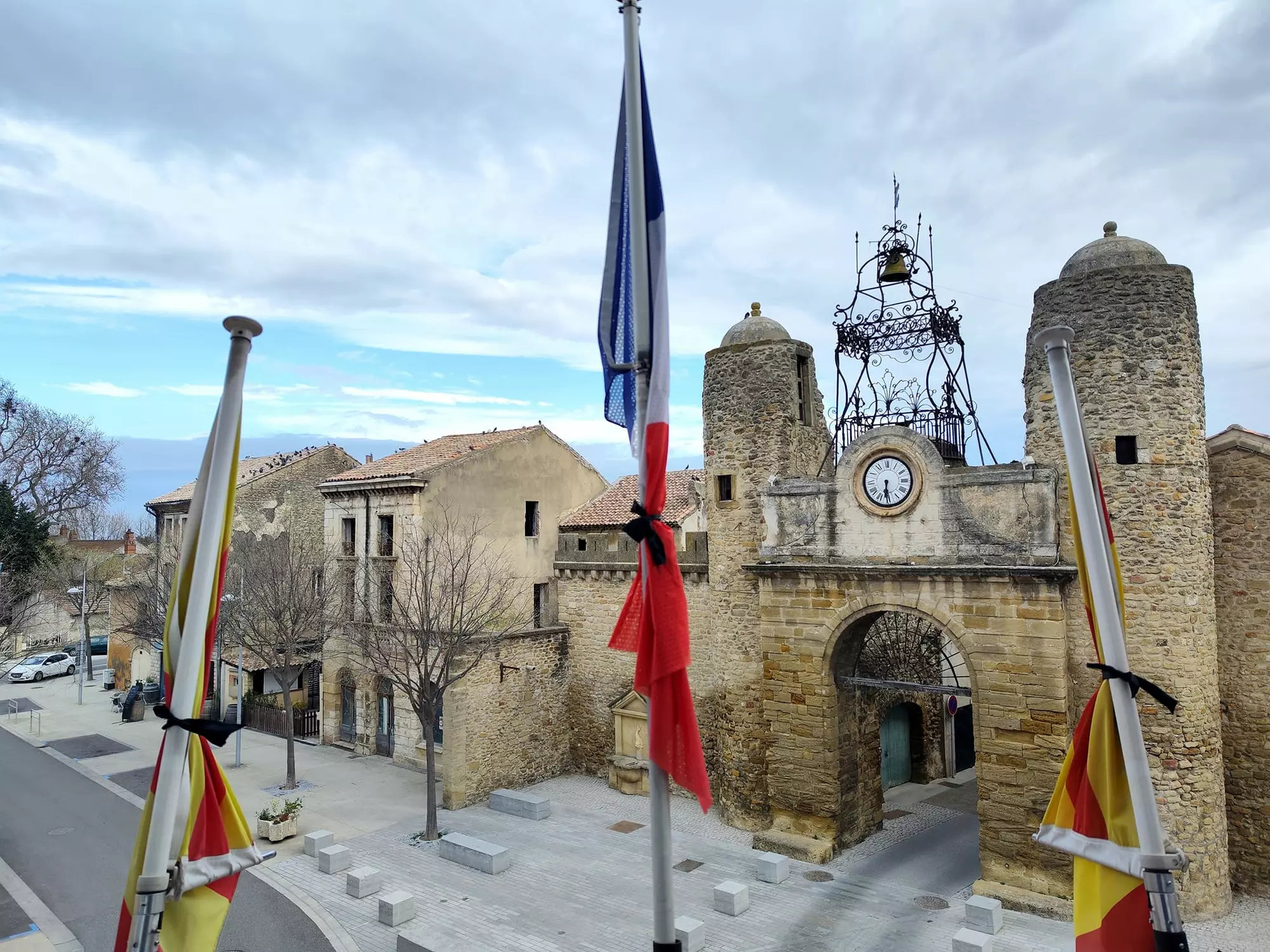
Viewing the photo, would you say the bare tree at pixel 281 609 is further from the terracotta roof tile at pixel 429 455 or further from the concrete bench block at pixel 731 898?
the concrete bench block at pixel 731 898

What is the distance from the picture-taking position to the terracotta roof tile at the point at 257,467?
29.8 m

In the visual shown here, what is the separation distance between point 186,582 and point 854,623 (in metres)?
13.0

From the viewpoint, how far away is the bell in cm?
1689

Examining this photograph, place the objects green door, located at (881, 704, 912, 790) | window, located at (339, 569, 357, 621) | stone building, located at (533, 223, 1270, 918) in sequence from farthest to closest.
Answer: window, located at (339, 569, 357, 621), green door, located at (881, 704, 912, 790), stone building, located at (533, 223, 1270, 918)

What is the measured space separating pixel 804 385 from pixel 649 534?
13.6 m

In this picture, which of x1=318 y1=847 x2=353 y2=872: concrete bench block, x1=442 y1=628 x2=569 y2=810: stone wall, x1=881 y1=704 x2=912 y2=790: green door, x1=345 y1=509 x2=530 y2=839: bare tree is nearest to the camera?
x1=318 y1=847 x2=353 y2=872: concrete bench block

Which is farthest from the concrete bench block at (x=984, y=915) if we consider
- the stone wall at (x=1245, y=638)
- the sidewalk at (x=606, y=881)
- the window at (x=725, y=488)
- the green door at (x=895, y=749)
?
the window at (x=725, y=488)

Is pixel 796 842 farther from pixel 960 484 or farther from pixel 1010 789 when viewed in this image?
pixel 960 484

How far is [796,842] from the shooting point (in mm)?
15992

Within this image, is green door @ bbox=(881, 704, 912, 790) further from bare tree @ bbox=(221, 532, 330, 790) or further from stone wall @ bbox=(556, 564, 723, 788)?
bare tree @ bbox=(221, 532, 330, 790)

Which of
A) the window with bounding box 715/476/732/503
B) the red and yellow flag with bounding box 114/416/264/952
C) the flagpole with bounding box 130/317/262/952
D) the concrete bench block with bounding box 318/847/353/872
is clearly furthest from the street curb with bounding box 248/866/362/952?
the window with bounding box 715/476/732/503

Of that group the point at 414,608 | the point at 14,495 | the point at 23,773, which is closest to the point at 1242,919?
the point at 414,608

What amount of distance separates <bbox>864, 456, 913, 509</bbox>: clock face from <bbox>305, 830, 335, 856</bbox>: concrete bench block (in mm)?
12798

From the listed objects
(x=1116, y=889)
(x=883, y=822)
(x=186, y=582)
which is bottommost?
(x=883, y=822)
